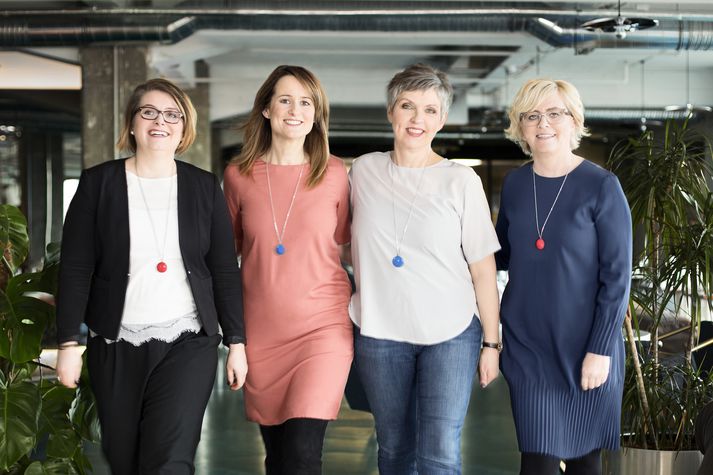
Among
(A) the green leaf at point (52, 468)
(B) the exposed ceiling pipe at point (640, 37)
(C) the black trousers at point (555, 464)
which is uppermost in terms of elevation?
(B) the exposed ceiling pipe at point (640, 37)

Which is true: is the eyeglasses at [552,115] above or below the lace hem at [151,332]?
above

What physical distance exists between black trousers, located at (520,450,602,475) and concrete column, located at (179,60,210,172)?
10097mm

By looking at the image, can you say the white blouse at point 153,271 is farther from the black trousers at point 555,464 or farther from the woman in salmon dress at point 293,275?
the black trousers at point 555,464

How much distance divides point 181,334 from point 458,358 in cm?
90

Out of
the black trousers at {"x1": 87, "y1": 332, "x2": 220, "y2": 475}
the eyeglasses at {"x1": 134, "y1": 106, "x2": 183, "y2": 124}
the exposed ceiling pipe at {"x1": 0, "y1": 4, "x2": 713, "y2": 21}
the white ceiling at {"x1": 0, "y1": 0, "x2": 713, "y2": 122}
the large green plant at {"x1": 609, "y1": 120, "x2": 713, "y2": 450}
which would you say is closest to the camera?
the black trousers at {"x1": 87, "y1": 332, "x2": 220, "y2": 475}

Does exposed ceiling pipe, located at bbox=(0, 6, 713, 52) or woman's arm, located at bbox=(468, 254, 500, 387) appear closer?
woman's arm, located at bbox=(468, 254, 500, 387)

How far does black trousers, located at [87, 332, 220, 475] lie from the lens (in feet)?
8.45

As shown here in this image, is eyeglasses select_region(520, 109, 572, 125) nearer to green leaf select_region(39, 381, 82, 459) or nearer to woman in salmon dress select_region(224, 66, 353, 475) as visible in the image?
woman in salmon dress select_region(224, 66, 353, 475)

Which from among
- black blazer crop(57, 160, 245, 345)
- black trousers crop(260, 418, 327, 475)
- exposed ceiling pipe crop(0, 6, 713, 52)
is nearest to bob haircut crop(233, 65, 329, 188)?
black blazer crop(57, 160, 245, 345)

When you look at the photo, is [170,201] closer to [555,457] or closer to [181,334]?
[181,334]

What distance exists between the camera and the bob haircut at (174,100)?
2.71m

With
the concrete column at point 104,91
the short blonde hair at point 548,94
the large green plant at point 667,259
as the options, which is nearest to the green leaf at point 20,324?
the short blonde hair at point 548,94

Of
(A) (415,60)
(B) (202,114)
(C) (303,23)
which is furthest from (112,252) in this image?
(A) (415,60)

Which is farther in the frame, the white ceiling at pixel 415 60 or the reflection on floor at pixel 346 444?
the white ceiling at pixel 415 60
